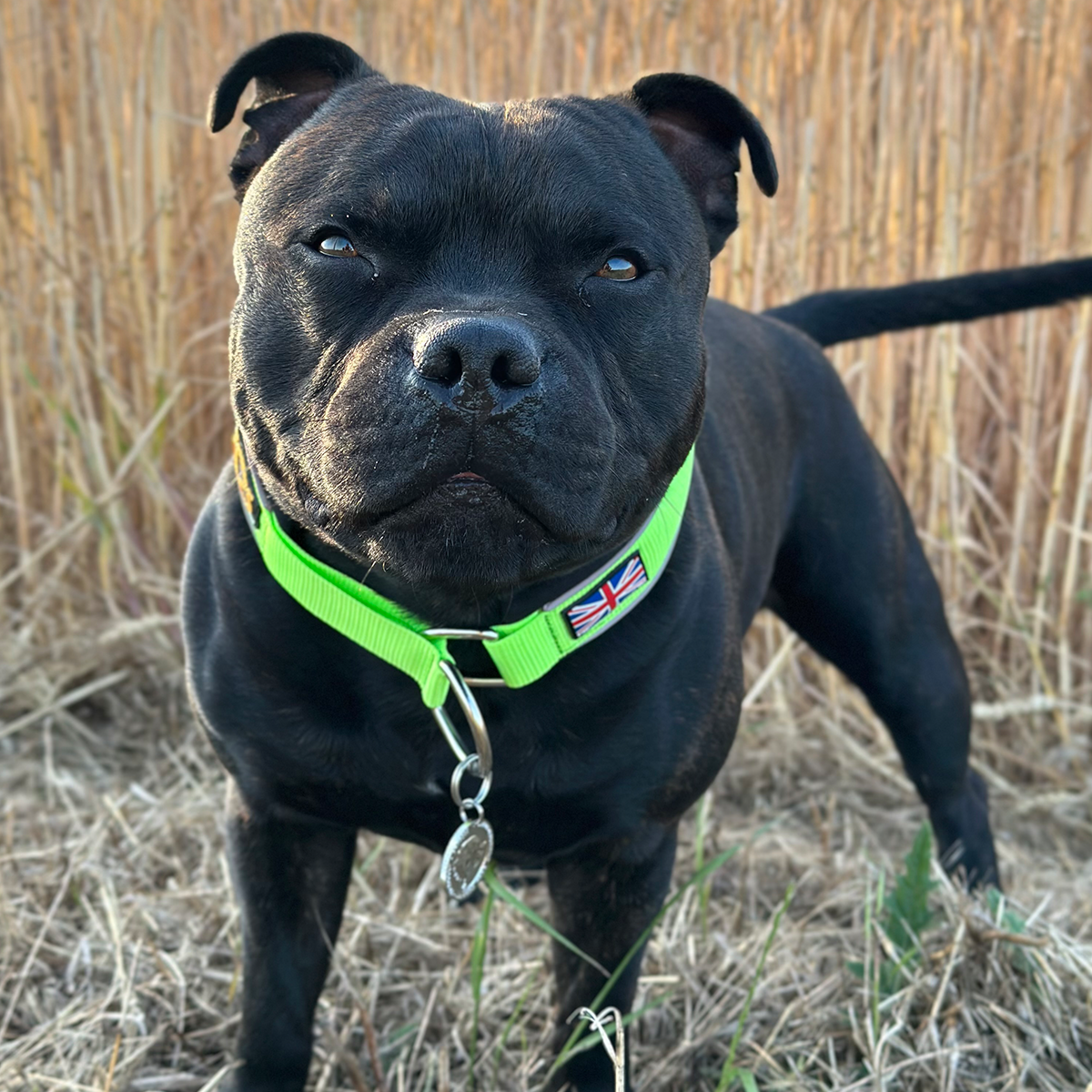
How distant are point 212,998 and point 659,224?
5.80 feet

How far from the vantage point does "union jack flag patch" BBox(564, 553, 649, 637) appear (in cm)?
206

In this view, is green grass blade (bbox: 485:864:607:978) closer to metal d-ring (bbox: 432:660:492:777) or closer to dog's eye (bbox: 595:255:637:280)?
metal d-ring (bbox: 432:660:492:777)

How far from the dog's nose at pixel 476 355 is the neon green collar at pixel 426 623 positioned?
447 millimetres

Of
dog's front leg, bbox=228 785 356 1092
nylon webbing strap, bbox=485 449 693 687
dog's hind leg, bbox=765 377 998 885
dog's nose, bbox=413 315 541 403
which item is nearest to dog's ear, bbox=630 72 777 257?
nylon webbing strap, bbox=485 449 693 687

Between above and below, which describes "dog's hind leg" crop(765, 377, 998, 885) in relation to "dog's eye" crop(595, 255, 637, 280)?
below

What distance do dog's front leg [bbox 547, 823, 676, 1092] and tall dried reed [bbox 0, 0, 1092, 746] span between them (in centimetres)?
219

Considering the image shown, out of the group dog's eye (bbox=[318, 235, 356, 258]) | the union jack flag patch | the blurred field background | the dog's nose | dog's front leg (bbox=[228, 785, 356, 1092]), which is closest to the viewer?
the dog's nose

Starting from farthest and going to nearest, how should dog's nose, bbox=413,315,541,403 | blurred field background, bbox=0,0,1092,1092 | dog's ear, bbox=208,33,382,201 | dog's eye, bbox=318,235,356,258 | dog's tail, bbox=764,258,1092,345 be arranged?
1. blurred field background, bbox=0,0,1092,1092
2. dog's tail, bbox=764,258,1092,345
3. dog's ear, bbox=208,33,382,201
4. dog's eye, bbox=318,235,356,258
5. dog's nose, bbox=413,315,541,403

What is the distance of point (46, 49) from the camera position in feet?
13.7

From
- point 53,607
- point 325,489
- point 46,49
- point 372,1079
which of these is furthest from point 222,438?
point 325,489

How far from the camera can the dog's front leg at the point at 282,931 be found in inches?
91.0

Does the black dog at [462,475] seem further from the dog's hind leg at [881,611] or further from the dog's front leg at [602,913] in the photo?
the dog's hind leg at [881,611]

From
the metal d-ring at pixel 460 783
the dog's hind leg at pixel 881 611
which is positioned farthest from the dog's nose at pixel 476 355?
the dog's hind leg at pixel 881 611

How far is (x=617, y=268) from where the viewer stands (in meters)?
1.99
